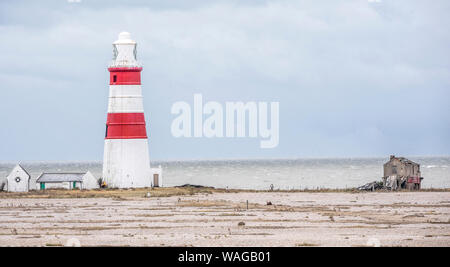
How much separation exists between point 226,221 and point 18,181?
30923mm

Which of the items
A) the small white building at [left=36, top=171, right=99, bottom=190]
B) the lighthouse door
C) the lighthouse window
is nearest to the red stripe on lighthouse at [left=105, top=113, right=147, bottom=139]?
the lighthouse window

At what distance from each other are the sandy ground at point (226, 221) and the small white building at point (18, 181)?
8.61 meters

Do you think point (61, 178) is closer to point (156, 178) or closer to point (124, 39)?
point (156, 178)

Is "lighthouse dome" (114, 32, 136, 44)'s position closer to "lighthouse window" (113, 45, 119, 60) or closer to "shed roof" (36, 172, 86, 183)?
"lighthouse window" (113, 45, 119, 60)

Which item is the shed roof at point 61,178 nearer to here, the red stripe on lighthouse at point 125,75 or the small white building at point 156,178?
the small white building at point 156,178

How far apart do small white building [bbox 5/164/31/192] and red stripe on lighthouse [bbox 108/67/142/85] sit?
10762mm

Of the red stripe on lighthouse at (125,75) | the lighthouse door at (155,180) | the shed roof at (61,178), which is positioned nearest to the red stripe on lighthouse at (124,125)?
the red stripe on lighthouse at (125,75)

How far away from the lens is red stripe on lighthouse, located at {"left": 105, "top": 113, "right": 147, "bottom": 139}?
67.9m

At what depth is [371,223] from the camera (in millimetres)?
44219

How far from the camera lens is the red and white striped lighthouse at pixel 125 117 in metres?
67.8

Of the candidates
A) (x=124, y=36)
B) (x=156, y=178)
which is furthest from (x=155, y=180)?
(x=124, y=36)

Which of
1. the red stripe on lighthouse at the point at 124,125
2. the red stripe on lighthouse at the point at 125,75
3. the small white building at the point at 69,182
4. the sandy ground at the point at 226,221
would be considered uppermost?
the red stripe on lighthouse at the point at 125,75

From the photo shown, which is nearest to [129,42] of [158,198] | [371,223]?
[158,198]
